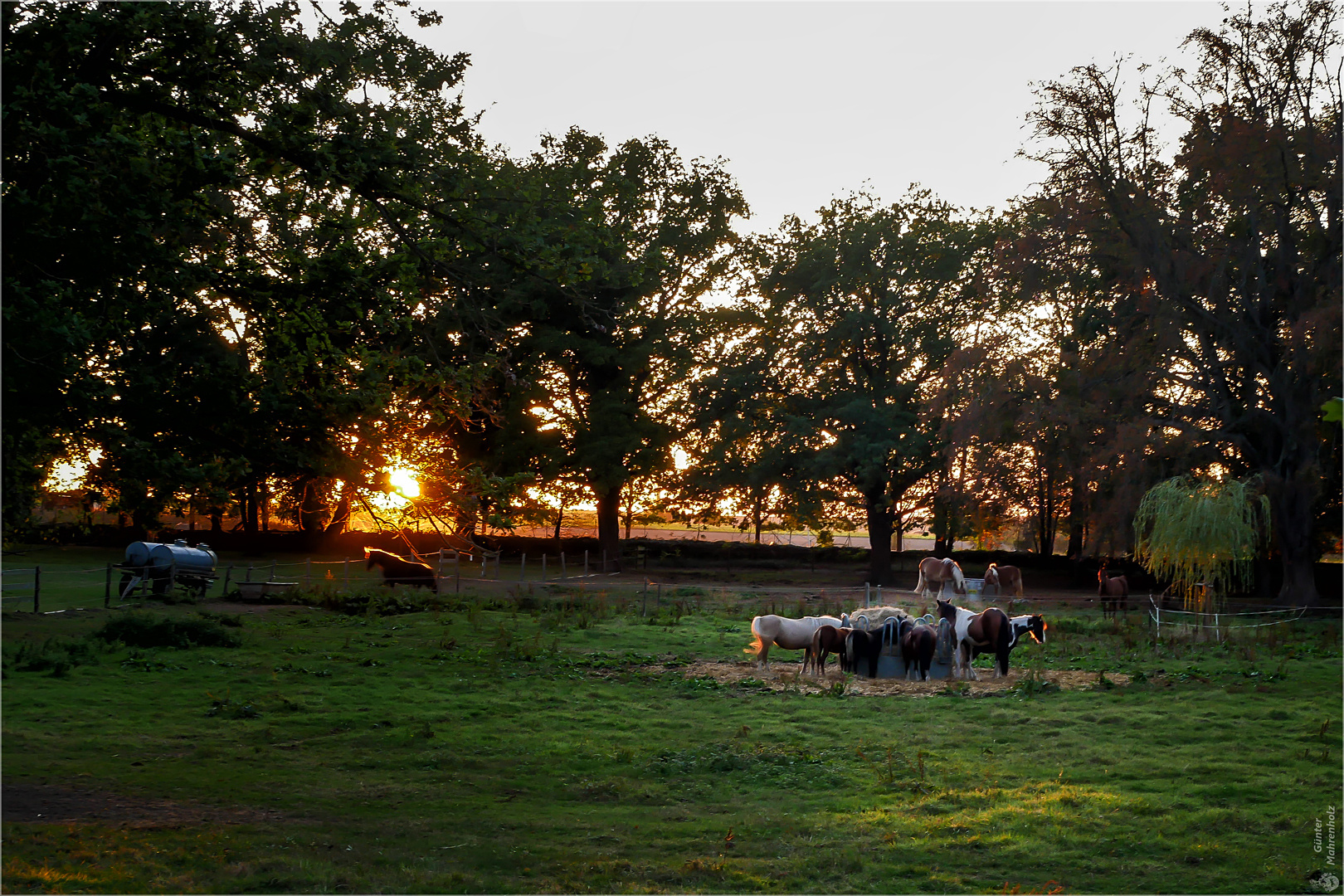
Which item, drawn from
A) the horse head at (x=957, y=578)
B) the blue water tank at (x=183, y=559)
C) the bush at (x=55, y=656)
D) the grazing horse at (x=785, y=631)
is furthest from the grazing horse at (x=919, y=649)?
the blue water tank at (x=183, y=559)

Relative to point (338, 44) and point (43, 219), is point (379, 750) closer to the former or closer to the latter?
point (43, 219)

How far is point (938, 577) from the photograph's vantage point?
3631 centimetres

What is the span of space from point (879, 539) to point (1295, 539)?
16.3 metres

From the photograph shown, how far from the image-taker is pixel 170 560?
106ft

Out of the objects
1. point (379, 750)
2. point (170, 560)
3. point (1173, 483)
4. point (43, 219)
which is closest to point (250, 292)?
point (43, 219)

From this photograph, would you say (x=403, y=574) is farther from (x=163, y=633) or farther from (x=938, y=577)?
(x=938, y=577)

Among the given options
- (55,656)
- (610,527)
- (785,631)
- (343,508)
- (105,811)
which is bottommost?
(105,811)

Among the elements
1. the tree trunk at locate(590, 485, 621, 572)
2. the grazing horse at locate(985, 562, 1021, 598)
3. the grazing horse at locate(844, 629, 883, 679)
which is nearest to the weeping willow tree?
the grazing horse at locate(985, 562, 1021, 598)

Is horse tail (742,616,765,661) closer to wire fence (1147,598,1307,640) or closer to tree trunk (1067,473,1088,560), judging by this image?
wire fence (1147,598,1307,640)

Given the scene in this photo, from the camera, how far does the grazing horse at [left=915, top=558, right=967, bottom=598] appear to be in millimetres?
35750

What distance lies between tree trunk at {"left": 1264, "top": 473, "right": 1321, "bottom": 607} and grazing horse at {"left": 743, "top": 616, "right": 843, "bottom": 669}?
66.0ft

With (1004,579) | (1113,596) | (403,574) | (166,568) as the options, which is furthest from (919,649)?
(166,568)

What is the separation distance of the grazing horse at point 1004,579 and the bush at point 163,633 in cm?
2521

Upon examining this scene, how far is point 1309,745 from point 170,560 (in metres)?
29.8
